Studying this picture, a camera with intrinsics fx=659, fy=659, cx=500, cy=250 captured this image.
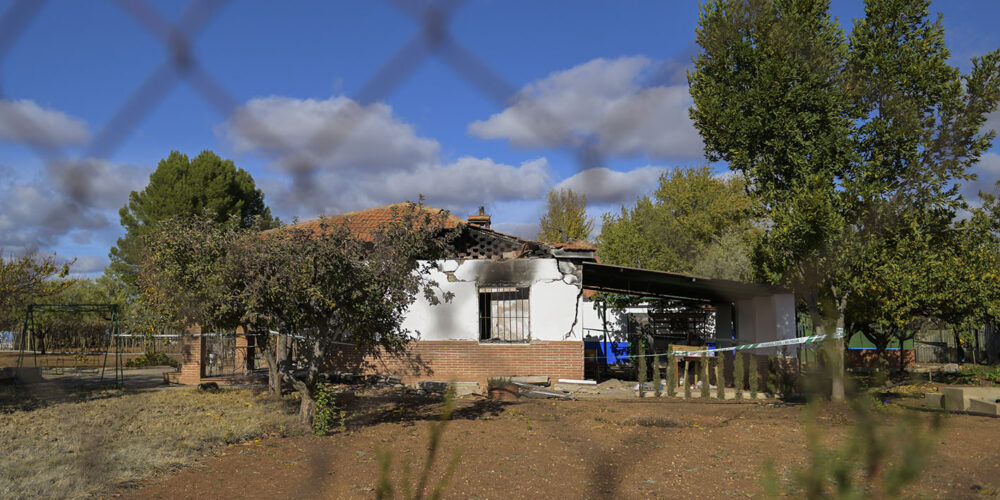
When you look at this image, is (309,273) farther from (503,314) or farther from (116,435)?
(503,314)

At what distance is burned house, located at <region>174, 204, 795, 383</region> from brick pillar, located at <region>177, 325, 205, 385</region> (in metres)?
4.00

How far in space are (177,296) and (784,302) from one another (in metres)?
12.5

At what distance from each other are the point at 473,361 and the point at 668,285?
5705 millimetres

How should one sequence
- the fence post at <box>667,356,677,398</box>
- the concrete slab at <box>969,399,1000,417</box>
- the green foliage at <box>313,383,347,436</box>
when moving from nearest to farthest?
1. the green foliage at <box>313,383,347,436</box>
2. the concrete slab at <box>969,399,1000,417</box>
3. the fence post at <box>667,356,677,398</box>

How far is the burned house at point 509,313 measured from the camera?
14.8 m

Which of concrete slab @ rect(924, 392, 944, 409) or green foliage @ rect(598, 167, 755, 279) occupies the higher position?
green foliage @ rect(598, 167, 755, 279)

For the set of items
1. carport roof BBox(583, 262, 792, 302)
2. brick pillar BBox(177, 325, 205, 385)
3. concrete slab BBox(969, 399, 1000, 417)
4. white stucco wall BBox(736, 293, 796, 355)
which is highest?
carport roof BBox(583, 262, 792, 302)

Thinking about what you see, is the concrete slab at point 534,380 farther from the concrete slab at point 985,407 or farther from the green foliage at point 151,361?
the green foliage at point 151,361

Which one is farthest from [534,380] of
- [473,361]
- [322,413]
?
[322,413]

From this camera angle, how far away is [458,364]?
49.5ft

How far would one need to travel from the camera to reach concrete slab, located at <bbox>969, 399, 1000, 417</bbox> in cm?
1118

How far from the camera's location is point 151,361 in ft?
91.5

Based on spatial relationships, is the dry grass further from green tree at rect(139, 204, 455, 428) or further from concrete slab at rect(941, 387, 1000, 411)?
concrete slab at rect(941, 387, 1000, 411)

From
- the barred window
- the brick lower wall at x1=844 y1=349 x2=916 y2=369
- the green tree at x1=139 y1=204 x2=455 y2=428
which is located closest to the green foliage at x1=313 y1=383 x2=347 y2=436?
the green tree at x1=139 y1=204 x2=455 y2=428
